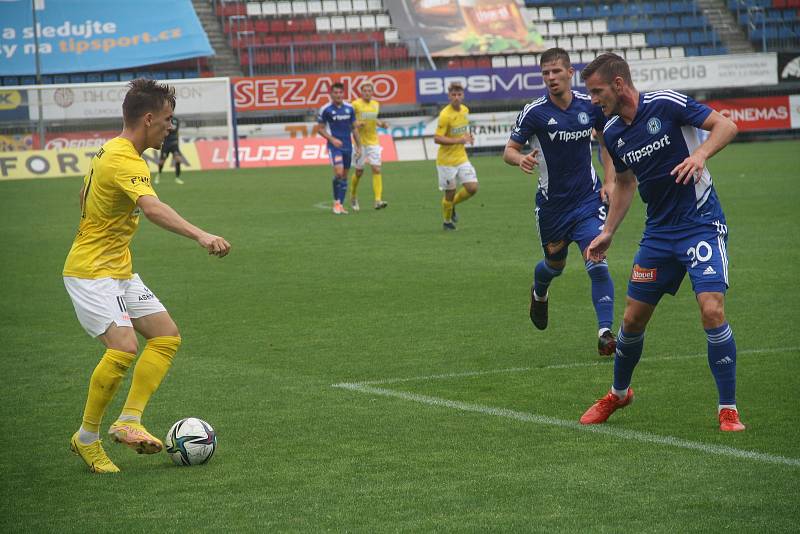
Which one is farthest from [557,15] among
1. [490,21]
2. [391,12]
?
[391,12]

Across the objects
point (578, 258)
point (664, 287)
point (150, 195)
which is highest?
point (150, 195)

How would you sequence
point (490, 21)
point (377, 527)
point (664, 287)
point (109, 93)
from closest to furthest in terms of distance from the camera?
point (377, 527)
point (664, 287)
point (109, 93)
point (490, 21)

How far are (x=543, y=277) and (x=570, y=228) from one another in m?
0.48

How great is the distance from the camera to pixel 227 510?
512 cm

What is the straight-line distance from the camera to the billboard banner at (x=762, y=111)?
4000 cm

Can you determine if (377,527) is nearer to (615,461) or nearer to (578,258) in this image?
(615,461)

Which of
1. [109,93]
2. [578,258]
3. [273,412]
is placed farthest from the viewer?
[109,93]

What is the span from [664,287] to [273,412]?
8.00ft

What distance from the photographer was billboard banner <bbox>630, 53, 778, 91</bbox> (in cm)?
3922

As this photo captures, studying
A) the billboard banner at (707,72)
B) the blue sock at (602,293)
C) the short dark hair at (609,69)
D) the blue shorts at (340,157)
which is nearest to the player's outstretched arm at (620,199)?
the short dark hair at (609,69)

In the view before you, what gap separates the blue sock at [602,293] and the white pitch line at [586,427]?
205 cm

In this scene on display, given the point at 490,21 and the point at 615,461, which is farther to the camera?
the point at 490,21

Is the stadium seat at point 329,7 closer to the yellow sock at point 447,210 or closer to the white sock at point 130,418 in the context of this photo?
the yellow sock at point 447,210

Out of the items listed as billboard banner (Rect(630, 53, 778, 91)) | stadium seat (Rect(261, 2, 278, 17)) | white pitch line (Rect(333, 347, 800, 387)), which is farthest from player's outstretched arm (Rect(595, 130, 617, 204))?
stadium seat (Rect(261, 2, 278, 17))
